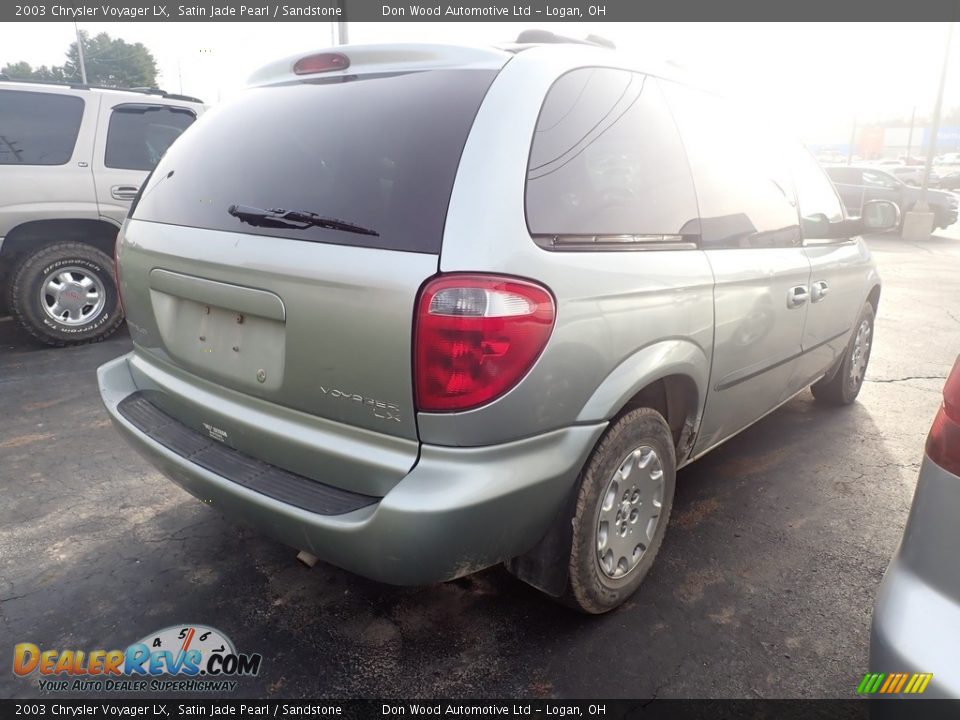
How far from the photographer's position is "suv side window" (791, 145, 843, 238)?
324 cm

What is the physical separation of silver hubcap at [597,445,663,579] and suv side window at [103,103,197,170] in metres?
4.98

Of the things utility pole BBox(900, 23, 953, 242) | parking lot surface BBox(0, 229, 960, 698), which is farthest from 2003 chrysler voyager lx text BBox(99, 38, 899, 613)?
utility pole BBox(900, 23, 953, 242)

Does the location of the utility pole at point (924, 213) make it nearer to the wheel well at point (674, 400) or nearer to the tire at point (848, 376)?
the tire at point (848, 376)

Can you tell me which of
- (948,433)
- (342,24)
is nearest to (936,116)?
(342,24)

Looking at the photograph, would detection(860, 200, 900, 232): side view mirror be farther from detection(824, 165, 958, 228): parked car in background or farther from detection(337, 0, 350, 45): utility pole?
detection(824, 165, 958, 228): parked car in background

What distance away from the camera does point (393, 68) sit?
6.86 ft

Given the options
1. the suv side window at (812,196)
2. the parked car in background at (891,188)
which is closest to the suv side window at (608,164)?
the suv side window at (812,196)

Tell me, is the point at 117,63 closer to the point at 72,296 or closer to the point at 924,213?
the point at 924,213

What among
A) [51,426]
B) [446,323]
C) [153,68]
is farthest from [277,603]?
[153,68]

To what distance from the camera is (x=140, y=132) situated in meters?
5.86

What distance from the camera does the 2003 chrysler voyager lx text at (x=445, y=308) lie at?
5.52 ft

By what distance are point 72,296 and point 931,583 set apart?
600 centimetres

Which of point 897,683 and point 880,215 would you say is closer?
point 897,683

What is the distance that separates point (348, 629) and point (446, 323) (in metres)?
1.21
